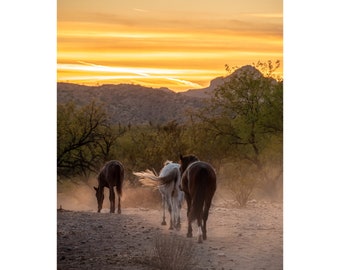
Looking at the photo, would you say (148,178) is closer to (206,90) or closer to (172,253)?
(172,253)

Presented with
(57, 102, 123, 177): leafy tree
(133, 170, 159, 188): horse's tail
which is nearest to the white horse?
(133, 170, 159, 188): horse's tail

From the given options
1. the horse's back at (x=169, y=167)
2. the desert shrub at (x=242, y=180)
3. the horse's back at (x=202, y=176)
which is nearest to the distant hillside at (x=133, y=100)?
the horse's back at (x=169, y=167)

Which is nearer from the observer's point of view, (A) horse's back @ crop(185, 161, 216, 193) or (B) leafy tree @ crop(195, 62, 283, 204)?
(A) horse's back @ crop(185, 161, 216, 193)

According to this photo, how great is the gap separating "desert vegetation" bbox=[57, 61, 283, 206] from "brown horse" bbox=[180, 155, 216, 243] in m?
0.21

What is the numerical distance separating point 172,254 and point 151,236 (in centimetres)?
42

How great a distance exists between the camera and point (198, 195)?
16797mm

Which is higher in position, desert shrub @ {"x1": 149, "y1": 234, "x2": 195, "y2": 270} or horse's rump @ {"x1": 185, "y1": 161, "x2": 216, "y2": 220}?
horse's rump @ {"x1": 185, "y1": 161, "x2": 216, "y2": 220}

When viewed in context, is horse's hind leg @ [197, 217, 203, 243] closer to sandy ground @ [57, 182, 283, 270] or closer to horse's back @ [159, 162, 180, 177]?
sandy ground @ [57, 182, 283, 270]

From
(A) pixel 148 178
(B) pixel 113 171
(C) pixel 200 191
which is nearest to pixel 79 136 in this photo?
(B) pixel 113 171

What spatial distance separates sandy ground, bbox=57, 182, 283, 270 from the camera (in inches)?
655
